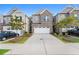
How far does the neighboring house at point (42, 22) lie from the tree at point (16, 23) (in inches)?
10.8

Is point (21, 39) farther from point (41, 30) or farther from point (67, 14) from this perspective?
point (67, 14)

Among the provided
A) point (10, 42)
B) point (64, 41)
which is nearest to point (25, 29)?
point (10, 42)

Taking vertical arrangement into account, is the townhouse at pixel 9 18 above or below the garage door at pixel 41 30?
above

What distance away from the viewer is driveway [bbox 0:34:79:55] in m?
6.51

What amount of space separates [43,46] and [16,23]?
816 millimetres

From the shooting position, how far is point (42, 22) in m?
6.97

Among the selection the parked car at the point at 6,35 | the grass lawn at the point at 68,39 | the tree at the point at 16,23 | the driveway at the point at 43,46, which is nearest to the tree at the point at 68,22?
the grass lawn at the point at 68,39

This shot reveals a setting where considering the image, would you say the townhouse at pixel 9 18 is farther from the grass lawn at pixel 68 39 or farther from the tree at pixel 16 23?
the grass lawn at pixel 68 39

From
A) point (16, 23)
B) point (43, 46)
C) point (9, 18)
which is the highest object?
point (9, 18)

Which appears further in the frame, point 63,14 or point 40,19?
point 40,19

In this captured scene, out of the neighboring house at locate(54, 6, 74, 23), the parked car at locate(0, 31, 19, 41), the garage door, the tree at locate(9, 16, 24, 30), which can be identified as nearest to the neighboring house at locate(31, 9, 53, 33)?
the garage door

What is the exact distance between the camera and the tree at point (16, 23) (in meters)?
6.81

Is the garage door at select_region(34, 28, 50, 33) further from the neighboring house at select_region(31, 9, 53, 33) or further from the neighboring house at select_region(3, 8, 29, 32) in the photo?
the neighboring house at select_region(3, 8, 29, 32)

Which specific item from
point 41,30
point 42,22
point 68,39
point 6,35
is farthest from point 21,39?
point 68,39
